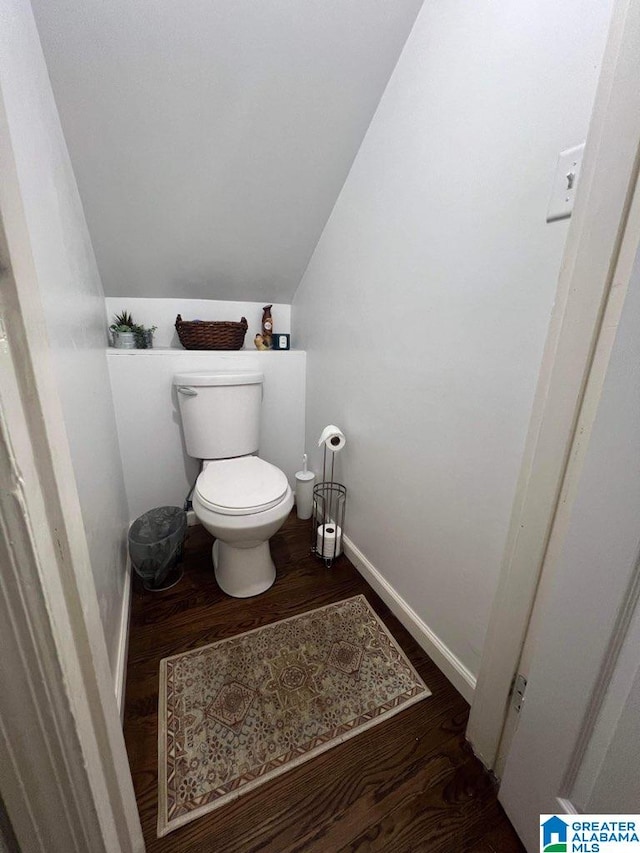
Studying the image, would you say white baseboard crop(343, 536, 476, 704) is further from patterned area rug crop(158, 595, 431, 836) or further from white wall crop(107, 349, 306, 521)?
white wall crop(107, 349, 306, 521)

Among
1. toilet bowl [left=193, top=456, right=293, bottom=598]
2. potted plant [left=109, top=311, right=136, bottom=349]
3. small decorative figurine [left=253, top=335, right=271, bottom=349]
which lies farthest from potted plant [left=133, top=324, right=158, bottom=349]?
toilet bowl [left=193, top=456, right=293, bottom=598]

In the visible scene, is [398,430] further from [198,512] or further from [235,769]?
[235,769]

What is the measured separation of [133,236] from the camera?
1.34m

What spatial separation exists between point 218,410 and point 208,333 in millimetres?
384

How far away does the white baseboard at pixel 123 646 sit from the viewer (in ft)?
2.94

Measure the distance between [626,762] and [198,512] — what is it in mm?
1163

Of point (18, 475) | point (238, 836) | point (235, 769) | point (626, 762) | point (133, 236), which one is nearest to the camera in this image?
point (18, 475)

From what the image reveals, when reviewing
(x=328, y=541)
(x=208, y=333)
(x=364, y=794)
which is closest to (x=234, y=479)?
(x=328, y=541)

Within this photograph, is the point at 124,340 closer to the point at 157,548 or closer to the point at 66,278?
the point at 66,278

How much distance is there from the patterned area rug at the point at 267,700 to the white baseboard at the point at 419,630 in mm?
83

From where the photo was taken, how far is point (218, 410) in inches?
59.9

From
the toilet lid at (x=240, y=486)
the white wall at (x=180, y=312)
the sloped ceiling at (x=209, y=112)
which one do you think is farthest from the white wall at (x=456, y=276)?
the white wall at (x=180, y=312)

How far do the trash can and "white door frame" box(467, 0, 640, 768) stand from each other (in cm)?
112

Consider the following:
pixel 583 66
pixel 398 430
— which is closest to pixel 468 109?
pixel 583 66
